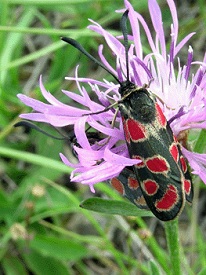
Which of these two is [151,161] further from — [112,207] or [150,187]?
[112,207]

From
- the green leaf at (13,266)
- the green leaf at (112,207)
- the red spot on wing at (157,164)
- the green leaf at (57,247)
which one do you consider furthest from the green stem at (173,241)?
the green leaf at (13,266)

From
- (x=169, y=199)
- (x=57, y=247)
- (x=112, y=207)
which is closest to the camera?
(x=169, y=199)

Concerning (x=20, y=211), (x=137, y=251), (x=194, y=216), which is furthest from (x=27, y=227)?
(x=194, y=216)

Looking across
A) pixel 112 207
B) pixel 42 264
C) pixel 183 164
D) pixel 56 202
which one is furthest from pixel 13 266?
pixel 183 164

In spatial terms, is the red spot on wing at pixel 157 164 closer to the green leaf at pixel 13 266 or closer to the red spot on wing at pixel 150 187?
the red spot on wing at pixel 150 187

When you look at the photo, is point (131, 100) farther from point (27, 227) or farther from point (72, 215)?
point (72, 215)

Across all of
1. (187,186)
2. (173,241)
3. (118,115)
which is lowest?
(173,241)

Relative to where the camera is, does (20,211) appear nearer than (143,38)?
Yes
